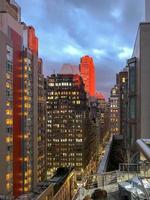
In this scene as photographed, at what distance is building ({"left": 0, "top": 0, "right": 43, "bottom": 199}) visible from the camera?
68812mm

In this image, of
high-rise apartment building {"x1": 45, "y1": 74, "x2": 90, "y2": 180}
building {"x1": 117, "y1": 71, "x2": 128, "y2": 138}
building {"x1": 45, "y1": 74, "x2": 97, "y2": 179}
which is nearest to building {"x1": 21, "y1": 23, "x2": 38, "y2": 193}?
building {"x1": 117, "y1": 71, "x2": 128, "y2": 138}

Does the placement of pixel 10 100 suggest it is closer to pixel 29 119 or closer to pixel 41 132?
pixel 29 119

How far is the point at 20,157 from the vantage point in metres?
78.2

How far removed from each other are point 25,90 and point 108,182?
69879 millimetres

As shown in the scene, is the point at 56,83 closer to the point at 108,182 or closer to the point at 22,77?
the point at 22,77

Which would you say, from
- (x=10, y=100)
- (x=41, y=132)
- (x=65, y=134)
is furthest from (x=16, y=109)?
(x=65, y=134)

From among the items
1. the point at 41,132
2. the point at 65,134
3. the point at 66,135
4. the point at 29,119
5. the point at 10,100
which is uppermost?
the point at 10,100

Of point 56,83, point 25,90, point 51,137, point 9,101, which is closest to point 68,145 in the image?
point 51,137

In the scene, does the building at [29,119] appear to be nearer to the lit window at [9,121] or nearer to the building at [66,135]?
the lit window at [9,121]

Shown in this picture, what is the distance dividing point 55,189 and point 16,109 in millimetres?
18671

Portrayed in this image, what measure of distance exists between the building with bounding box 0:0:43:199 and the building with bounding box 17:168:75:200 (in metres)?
6.08

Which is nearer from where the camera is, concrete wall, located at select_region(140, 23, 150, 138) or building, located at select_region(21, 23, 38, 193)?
concrete wall, located at select_region(140, 23, 150, 138)

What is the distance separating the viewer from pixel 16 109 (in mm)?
79062

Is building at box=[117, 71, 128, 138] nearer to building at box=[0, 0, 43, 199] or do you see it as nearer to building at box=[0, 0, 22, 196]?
building at box=[0, 0, 43, 199]
